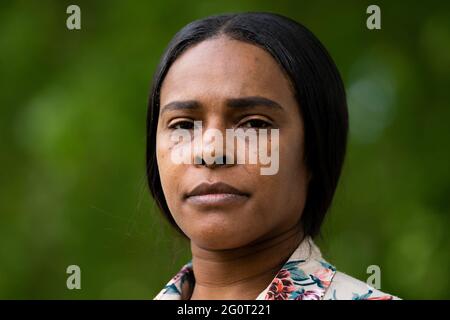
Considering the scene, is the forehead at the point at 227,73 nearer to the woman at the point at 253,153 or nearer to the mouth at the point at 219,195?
the woman at the point at 253,153

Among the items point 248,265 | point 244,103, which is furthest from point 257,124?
point 248,265

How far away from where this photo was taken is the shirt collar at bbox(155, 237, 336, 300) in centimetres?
188

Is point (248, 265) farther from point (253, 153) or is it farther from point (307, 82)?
point (307, 82)

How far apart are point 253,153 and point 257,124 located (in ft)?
0.28

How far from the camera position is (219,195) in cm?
184

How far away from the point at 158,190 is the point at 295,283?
1.81 ft

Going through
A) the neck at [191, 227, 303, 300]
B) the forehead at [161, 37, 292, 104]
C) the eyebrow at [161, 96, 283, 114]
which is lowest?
the neck at [191, 227, 303, 300]

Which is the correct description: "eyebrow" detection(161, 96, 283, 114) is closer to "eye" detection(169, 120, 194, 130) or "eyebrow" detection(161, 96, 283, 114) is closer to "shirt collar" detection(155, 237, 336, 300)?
"eye" detection(169, 120, 194, 130)

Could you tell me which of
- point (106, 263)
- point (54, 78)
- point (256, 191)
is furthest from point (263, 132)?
point (54, 78)

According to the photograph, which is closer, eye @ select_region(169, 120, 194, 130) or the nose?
the nose

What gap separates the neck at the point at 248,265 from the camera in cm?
196

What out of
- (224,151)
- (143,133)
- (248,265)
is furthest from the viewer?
(143,133)

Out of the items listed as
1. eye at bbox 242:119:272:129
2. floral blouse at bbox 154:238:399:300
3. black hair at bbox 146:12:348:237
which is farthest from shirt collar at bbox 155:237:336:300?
eye at bbox 242:119:272:129

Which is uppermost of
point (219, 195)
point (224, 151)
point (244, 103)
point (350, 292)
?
point (244, 103)
